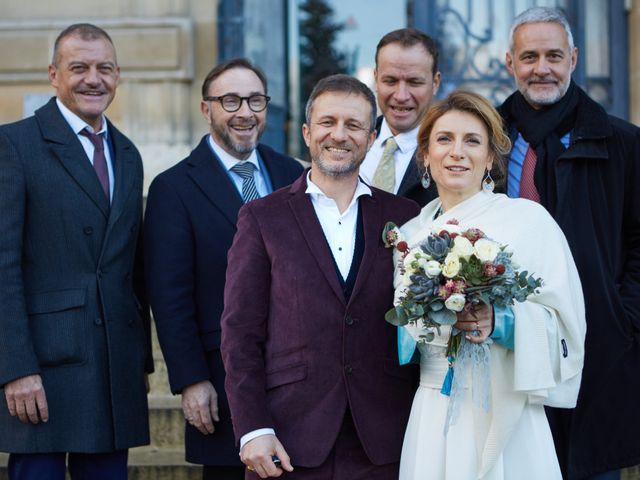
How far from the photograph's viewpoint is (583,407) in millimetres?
3768

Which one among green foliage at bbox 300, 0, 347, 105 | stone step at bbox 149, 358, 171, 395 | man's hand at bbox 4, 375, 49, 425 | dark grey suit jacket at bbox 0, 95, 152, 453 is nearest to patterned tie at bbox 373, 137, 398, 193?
dark grey suit jacket at bbox 0, 95, 152, 453

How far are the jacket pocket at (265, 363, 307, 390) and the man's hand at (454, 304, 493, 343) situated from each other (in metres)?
0.55

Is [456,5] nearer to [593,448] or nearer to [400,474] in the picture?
[593,448]

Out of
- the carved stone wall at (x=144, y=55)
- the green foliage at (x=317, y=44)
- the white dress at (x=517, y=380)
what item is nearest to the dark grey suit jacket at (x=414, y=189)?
the white dress at (x=517, y=380)

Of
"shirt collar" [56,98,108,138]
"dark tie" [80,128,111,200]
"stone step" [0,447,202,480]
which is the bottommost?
"stone step" [0,447,202,480]

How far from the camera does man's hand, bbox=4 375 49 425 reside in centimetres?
365

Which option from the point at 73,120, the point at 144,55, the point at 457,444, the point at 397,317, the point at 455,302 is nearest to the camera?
the point at 455,302

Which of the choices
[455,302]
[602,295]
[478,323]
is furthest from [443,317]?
[602,295]

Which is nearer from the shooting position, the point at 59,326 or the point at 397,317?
the point at 397,317

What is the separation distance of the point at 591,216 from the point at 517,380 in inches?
37.7

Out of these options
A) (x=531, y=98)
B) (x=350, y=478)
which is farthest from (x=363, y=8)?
(x=350, y=478)

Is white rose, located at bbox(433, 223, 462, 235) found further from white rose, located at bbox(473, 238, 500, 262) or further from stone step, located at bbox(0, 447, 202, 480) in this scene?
stone step, located at bbox(0, 447, 202, 480)

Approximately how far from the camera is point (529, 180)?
3.87 m

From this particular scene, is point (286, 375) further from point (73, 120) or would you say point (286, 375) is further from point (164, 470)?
point (164, 470)
